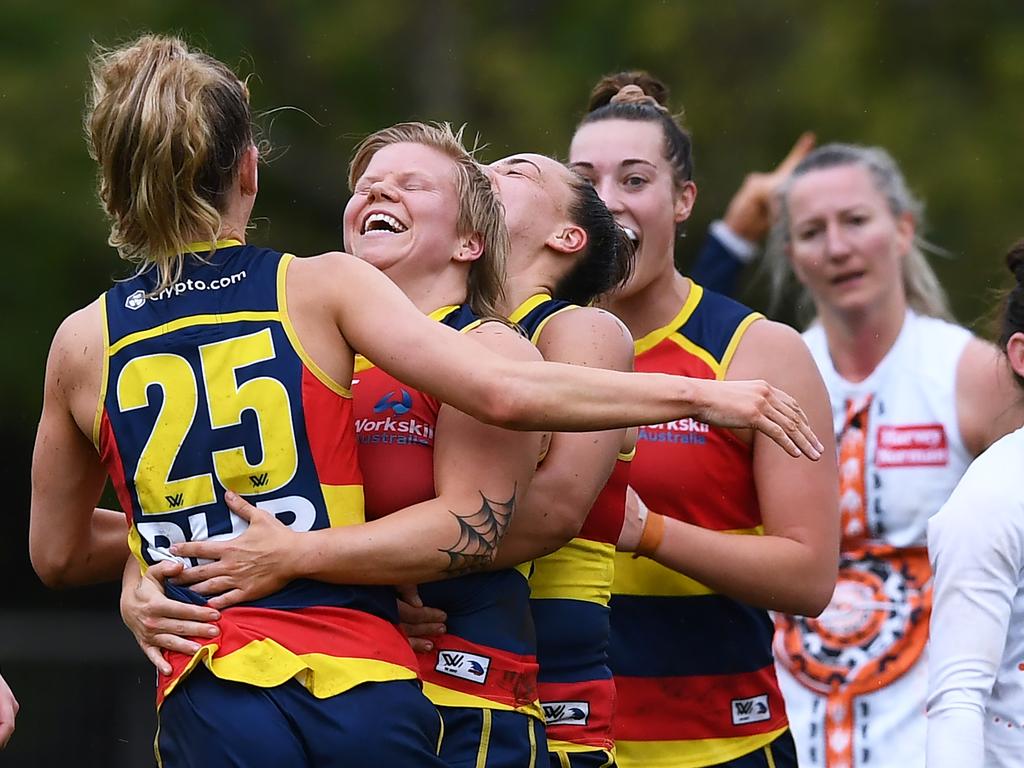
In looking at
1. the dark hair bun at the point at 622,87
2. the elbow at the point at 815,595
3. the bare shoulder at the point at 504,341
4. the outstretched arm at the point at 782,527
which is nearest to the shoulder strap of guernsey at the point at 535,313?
the bare shoulder at the point at 504,341

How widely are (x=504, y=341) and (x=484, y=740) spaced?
2.45ft

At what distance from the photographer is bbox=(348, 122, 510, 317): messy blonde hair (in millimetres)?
3564

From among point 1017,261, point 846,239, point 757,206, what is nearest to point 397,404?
point 1017,261

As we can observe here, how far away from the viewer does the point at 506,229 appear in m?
3.76

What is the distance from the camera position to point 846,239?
5.87m

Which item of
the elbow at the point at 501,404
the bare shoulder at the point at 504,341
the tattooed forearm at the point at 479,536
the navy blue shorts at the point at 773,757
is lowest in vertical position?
the navy blue shorts at the point at 773,757

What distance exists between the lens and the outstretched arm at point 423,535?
3.00m

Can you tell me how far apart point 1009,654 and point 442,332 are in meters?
1.26

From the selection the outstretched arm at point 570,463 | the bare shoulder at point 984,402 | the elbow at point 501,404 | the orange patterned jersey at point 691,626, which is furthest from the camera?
the bare shoulder at point 984,402

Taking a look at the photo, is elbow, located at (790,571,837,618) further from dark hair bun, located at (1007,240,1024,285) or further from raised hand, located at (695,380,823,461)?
raised hand, located at (695,380,823,461)

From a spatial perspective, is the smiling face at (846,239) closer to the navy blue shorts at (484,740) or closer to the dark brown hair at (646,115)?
the dark brown hair at (646,115)

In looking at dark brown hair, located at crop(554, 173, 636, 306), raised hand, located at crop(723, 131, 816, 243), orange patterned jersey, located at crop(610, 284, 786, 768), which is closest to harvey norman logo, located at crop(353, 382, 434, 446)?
dark brown hair, located at crop(554, 173, 636, 306)

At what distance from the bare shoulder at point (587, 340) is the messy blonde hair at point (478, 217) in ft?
0.42

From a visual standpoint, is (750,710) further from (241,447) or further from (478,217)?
(241,447)
